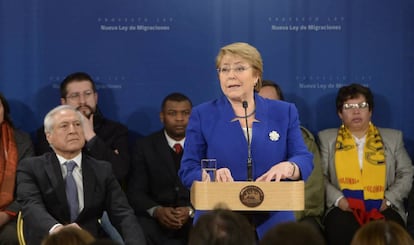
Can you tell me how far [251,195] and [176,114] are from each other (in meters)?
2.54

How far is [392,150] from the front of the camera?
589cm

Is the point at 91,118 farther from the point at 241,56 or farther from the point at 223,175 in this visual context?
the point at 223,175

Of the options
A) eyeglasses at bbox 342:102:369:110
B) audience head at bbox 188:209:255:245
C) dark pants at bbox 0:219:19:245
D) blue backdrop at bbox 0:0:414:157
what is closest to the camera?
audience head at bbox 188:209:255:245

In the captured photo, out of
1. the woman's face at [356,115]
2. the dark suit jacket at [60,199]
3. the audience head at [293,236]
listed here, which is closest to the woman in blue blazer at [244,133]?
the dark suit jacket at [60,199]

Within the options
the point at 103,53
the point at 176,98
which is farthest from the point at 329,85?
the point at 103,53

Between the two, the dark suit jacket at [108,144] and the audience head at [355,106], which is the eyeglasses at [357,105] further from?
the dark suit jacket at [108,144]

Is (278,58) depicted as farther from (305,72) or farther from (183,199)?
(183,199)

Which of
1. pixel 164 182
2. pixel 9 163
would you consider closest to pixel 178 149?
pixel 164 182

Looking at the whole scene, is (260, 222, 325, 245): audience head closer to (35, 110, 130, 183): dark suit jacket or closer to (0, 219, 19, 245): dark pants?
(0, 219, 19, 245): dark pants

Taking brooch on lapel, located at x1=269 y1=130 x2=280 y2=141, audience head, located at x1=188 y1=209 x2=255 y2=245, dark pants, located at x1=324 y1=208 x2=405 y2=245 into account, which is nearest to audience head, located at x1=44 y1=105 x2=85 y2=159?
brooch on lapel, located at x1=269 y1=130 x2=280 y2=141

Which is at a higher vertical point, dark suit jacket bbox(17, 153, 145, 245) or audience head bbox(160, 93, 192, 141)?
audience head bbox(160, 93, 192, 141)

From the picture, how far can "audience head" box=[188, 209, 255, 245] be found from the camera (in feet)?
7.91

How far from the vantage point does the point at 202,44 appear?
20.7 feet

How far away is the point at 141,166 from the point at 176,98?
55 cm
